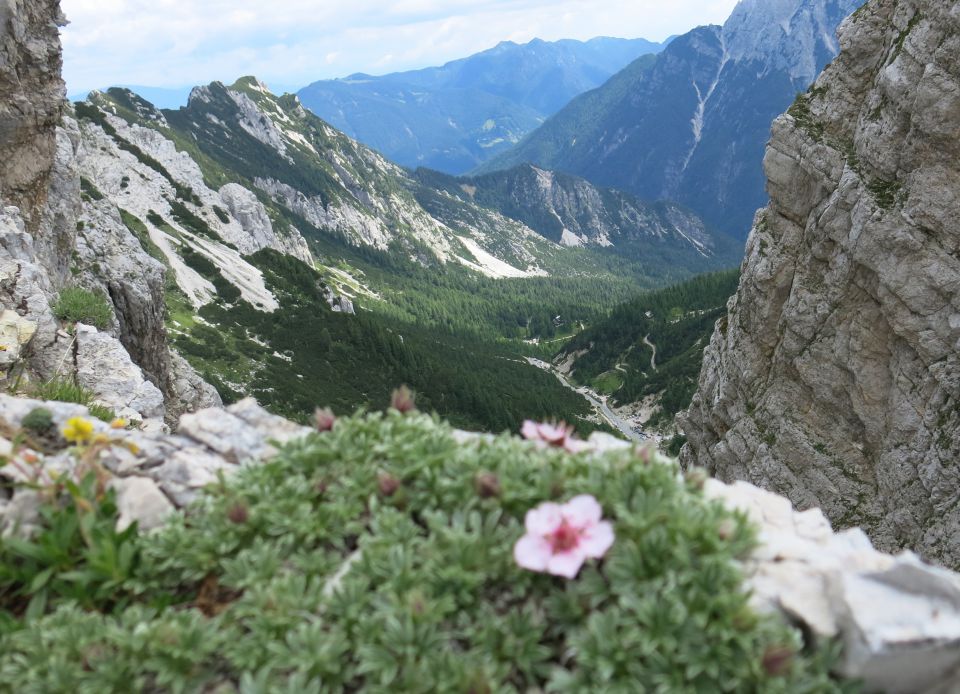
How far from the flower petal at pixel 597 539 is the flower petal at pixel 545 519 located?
0.25 meters

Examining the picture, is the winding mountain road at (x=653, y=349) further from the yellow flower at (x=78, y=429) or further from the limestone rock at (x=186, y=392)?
the yellow flower at (x=78, y=429)

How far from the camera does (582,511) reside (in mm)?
4957

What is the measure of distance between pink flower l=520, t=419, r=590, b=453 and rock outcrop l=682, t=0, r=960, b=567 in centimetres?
3460

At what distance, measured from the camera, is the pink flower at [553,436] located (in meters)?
6.40

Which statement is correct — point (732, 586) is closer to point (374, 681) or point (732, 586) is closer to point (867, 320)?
point (374, 681)

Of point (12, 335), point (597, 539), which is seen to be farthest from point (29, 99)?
point (597, 539)

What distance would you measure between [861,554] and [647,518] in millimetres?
2462

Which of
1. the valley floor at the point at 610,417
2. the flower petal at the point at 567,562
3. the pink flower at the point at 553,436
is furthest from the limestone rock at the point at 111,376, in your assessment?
the valley floor at the point at 610,417

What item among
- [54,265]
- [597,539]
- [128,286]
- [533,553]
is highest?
[597,539]

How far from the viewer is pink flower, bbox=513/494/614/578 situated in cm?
464

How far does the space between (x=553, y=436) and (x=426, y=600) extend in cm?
232

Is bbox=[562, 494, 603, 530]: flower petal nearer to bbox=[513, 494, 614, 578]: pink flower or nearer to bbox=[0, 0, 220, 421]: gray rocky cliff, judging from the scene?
bbox=[513, 494, 614, 578]: pink flower

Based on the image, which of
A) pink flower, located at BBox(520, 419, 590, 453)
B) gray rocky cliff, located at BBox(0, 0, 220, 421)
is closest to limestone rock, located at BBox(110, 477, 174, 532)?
pink flower, located at BBox(520, 419, 590, 453)

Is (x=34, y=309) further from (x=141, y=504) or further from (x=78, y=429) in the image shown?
(x=141, y=504)
